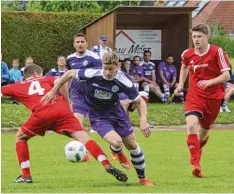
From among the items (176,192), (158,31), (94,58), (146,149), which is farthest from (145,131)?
(158,31)

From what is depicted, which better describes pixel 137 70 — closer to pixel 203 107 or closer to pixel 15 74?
pixel 15 74

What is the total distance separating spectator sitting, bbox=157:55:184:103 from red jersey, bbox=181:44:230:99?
1464 cm

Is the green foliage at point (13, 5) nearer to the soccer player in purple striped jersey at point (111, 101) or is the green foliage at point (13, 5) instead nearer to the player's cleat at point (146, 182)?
the soccer player in purple striped jersey at point (111, 101)

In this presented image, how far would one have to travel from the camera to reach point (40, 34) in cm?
2819

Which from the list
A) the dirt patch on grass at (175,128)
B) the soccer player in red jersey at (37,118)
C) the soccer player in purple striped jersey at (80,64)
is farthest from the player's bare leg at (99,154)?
the dirt patch on grass at (175,128)

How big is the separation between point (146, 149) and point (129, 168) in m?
3.52

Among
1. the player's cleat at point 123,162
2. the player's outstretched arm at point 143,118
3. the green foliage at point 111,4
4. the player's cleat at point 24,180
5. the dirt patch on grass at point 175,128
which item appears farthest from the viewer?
the green foliage at point 111,4

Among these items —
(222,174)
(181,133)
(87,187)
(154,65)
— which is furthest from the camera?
(154,65)

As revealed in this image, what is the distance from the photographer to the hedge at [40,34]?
90.9 ft

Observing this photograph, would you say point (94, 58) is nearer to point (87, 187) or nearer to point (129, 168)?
point (129, 168)

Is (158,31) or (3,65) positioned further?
(158,31)

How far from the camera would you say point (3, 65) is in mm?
24234

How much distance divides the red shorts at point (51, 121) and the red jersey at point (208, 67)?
2.15 m

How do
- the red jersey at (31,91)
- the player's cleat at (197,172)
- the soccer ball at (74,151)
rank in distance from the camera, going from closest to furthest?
the red jersey at (31,91) < the player's cleat at (197,172) < the soccer ball at (74,151)
